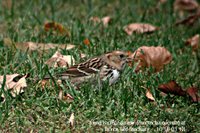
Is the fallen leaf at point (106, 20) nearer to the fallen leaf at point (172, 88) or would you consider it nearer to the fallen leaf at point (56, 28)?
the fallen leaf at point (56, 28)

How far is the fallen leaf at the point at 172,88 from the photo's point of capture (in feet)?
20.0

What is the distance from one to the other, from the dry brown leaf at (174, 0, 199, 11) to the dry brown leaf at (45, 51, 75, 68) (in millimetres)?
3915

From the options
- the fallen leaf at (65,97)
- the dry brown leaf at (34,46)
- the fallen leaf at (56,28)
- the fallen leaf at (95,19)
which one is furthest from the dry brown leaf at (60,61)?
the fallen leaf at (95,19)

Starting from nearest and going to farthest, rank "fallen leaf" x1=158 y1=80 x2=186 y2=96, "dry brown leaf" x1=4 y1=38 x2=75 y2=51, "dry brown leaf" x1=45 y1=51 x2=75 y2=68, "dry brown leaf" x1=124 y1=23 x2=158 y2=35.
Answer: "fallen leaf" x1=158 y1=80 x2=186 y2=96
"dry brown leaf" x1=45 y1=51 x2=75 y2=68
"dry brown leaf" x1=4 y1=38 x2=75 y2=51
"dry brown leaf" x1=124 y1=23 x2=158 y2=35

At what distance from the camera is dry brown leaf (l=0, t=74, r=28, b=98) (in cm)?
598

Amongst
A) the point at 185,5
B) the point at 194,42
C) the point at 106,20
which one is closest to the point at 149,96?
the point at 194,42

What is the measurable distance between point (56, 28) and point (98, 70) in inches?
80.6

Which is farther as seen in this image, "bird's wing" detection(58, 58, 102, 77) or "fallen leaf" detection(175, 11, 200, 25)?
"fallen leaf" detection(175, 11, 200, 25)

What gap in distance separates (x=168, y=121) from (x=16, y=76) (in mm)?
1629

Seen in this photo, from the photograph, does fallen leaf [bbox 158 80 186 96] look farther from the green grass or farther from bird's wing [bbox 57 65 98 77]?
bird's wing [bbox 57 65 98 77]

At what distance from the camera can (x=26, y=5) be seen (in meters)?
9.72

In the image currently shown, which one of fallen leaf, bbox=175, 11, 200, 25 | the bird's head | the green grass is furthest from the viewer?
fallen leaf, bbox=175, 11, 200, 25

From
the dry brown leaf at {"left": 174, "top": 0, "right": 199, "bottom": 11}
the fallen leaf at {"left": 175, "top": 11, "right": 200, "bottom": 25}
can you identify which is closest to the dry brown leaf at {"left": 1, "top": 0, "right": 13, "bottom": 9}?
the fallen leaf at {"left": 175, "top": 11, "right": 200, "bottom": 25}

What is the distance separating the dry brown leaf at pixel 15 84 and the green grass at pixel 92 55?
0.09 m
